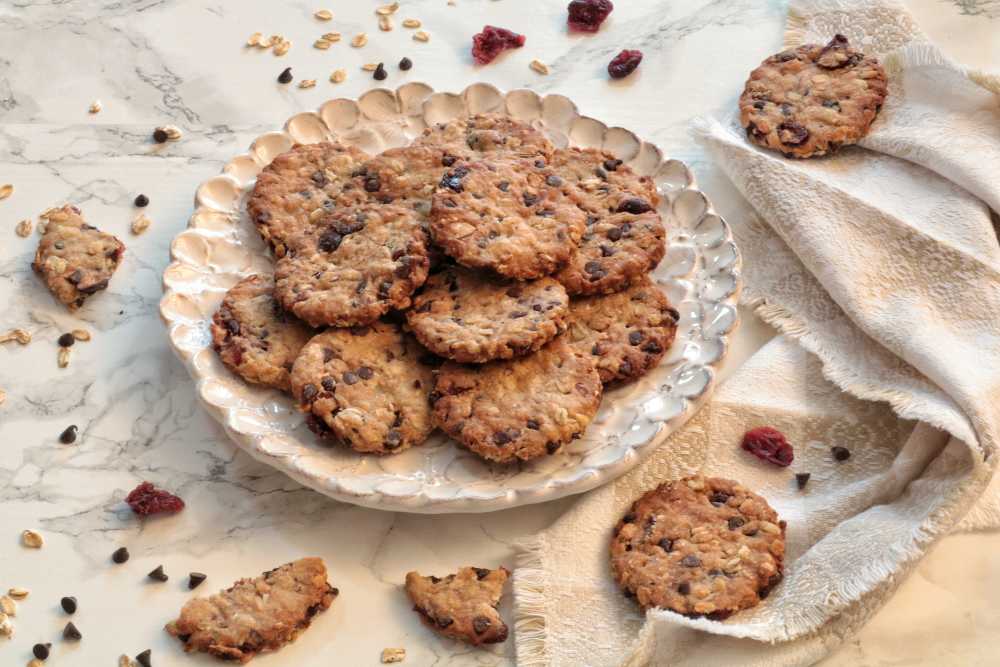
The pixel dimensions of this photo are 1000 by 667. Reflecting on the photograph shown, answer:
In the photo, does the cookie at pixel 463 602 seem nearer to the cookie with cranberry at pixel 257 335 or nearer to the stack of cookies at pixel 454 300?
the stack of cookies at pixel 454 300

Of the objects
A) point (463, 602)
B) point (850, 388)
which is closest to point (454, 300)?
point (463, 602)

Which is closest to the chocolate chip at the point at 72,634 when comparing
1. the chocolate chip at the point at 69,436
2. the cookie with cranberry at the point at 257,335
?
the chocolate chip at the point at 69,436

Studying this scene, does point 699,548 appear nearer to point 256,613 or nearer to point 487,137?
point 256,613

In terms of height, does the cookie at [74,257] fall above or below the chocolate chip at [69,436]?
above

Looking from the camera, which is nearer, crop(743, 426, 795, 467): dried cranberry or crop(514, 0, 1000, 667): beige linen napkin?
crop(514, 0, 1000, 667): beige linen napkin

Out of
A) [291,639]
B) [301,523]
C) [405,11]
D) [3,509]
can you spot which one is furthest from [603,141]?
[3,509]

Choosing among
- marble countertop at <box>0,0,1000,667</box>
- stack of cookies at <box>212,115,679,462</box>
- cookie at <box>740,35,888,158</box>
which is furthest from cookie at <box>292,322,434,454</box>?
cookie at <box>740,35,888,158</box>

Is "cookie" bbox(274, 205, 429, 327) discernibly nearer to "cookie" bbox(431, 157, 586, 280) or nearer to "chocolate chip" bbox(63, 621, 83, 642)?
"cookie" bbox(431, 157, 586, 280)
